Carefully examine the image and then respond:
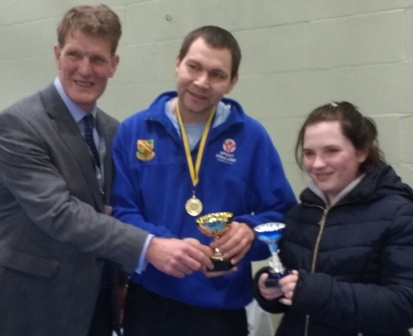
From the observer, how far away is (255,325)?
238 centimetres

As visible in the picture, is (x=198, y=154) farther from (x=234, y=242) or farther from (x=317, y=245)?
(x=317, y=245)

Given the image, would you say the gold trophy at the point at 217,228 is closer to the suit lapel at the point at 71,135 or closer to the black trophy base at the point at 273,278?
the black trophy base at the point at 273,278

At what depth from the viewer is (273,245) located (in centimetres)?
163

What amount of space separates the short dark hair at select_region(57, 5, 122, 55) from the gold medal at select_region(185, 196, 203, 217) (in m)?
0.60

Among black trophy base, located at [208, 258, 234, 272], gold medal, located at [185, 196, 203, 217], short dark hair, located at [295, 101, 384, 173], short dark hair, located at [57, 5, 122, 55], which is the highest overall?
short dark hair, located at [57, 5, 122, 55]

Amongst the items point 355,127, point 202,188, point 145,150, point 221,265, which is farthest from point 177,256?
point 355,127

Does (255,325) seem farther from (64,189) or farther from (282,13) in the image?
(282,13)

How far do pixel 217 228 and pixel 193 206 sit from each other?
0.56ft

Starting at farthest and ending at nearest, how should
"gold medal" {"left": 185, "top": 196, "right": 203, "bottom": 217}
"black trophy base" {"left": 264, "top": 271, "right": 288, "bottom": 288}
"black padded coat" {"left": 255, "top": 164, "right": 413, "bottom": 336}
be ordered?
1. "gold medal" {"left": 185, "top": 196, "right": 203, "bottom": 217}
2. "black trophy base" {"left": 264, "top": 271, "right": 288, "bottom": 288}
3. "black padded coat" {"left": 255, "top": 164, "right": 413, "bottom": 336}

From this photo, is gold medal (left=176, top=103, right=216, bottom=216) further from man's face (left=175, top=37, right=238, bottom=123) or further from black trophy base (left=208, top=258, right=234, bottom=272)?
black trophy base (left=208, top=258, right=234, bottom=272)

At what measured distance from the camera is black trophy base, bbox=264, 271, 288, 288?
1574mm

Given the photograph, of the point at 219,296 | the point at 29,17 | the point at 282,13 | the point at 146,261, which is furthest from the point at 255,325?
the point at 29,17

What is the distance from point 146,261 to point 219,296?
0.85ft

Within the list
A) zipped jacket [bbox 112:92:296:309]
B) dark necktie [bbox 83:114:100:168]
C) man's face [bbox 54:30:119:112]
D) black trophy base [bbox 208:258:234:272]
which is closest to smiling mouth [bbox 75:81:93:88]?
man's face [bbox 54:30:119:112]
